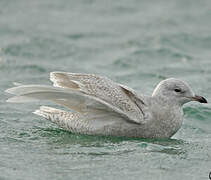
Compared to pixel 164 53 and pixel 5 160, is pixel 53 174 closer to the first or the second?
pixel 5 160

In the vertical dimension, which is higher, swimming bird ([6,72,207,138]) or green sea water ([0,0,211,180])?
swimming bird ([6,72,207,138])

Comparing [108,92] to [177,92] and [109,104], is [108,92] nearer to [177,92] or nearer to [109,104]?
[109,104]

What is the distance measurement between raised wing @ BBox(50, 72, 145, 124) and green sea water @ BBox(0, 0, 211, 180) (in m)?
0.49

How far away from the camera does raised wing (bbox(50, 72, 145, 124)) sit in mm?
10023

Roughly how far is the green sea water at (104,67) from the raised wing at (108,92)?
1.60 feet

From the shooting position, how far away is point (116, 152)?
31.9 ft

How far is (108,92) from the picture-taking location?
396 inches

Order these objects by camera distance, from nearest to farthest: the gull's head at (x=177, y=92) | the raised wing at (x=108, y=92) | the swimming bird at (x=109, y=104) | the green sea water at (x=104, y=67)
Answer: the green sea water at (x=104, y=67) → the swimming bird at (x=109, y=104) → the raised wing at (x=108, y=92) → the gull's head at (x=177, y=92)

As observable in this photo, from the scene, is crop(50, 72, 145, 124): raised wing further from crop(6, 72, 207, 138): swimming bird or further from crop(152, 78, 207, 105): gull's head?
crop(152, 78, 207, 105): gull's head

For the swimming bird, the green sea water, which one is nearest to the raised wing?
the swimming bird

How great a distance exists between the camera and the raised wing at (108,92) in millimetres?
10023

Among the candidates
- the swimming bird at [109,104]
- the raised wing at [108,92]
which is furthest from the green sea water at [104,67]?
the raised wing at [108,92]

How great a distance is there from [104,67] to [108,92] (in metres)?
7.53

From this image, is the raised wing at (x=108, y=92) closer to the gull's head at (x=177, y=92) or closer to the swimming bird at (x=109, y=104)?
the swimming bird at (x=109, y=104)
